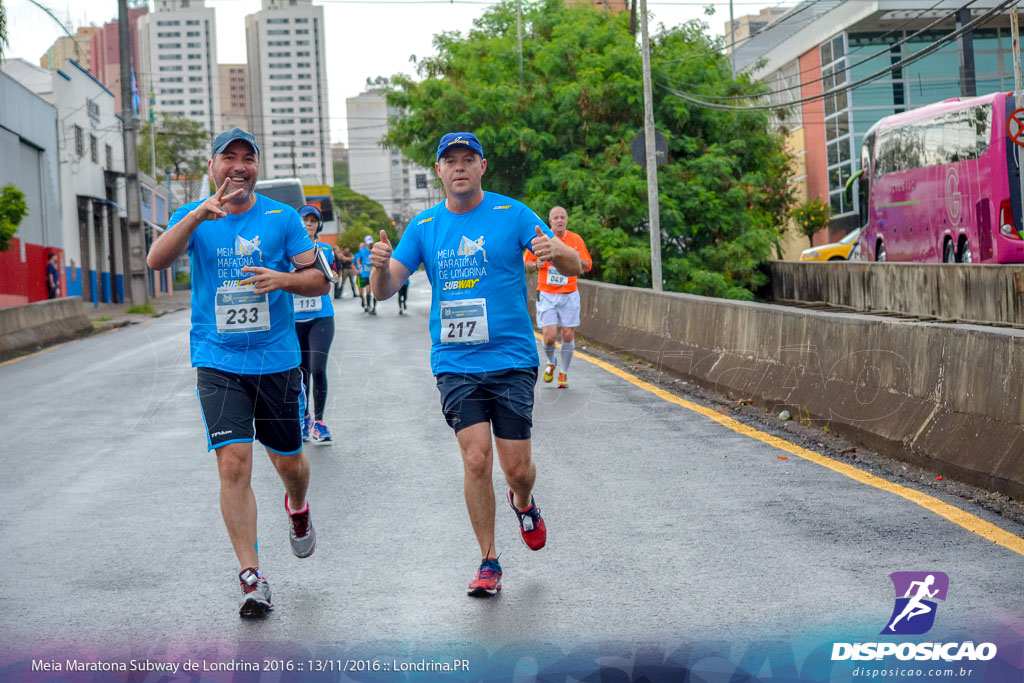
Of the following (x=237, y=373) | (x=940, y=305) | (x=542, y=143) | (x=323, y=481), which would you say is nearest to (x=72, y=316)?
(x=542, y=143)

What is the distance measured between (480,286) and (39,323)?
21.2 m

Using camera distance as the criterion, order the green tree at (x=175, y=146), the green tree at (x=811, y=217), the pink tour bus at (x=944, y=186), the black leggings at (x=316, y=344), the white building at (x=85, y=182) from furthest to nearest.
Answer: the green tree at (x=175, y=146), the green tree at (x=811, y=217), the white building at (x=85, y=182), the pink tour bus at (x=944, y=186), the black leggings at (x=316, y=344)

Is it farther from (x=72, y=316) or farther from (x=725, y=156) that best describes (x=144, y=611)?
(x=725, y=156)

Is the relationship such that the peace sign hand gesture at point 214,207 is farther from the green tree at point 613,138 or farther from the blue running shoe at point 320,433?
the green tree at point 613,138

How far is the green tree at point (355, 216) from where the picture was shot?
130475 mm

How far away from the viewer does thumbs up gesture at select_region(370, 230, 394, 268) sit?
540cm

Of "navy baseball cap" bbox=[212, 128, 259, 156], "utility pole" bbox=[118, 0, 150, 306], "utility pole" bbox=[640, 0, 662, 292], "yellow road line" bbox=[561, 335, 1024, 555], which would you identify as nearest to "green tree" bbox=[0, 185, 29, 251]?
"utility pole" bbox=[118, 0, 150, 306]

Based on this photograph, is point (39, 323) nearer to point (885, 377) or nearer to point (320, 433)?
point (320, 433)

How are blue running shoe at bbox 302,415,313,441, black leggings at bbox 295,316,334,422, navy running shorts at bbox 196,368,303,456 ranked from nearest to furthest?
1. navy running shorts at bbox 196,368,303,456
2. black leggings at bbox 295,316,334,422
3. blue running shoe at bbox 302,415,313,441

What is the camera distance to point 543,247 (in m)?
5.31

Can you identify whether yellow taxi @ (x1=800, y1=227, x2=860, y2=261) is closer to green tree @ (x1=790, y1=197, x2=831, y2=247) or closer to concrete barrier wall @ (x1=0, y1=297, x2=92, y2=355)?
green tree @ (x1=790, y1=197, x2=831, y2=247)

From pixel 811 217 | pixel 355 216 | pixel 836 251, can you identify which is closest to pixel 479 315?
pixel 836 251

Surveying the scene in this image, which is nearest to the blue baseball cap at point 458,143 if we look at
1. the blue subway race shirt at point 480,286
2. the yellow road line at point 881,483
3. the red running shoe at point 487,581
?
the blue subway race shirt at point 480,286

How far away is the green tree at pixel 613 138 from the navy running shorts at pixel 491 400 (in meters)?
27.3
